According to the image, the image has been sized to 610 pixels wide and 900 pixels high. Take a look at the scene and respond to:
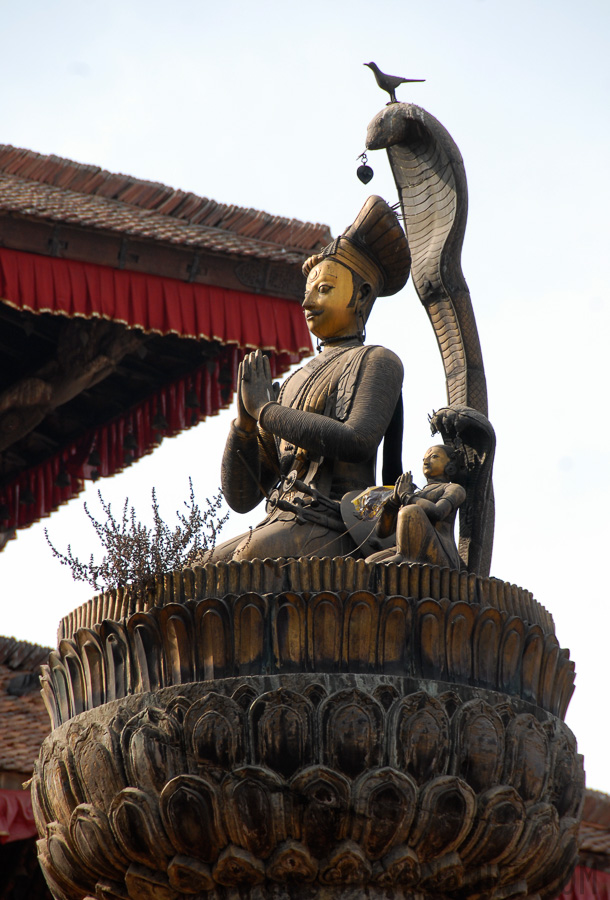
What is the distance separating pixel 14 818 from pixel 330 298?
3.05 meters

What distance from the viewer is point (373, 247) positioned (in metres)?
5.70

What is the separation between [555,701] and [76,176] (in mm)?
5889

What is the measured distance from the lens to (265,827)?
4289mm

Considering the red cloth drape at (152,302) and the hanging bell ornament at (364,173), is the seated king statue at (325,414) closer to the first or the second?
the hanging bell ornament at (364,173)

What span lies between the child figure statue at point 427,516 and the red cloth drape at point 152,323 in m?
3.82

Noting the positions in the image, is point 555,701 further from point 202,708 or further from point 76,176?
point 76,176

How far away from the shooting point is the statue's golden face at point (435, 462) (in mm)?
5219

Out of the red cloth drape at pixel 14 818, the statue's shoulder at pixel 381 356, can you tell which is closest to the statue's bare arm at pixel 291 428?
the statue's shoulder at pixel 381 356

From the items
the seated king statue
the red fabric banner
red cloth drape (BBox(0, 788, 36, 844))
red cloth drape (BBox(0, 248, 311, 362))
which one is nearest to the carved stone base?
the seated king statue

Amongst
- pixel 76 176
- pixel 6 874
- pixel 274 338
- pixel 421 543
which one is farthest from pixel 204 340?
pixel 421 543

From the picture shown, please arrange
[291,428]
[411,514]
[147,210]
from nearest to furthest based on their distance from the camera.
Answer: [411,514], [291,428], [147,210]

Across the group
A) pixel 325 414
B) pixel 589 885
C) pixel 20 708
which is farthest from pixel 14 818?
pixel 589 885

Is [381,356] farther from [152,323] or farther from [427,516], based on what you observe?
[152,323]

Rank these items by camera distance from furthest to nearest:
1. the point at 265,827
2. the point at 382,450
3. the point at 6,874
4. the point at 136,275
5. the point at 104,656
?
1. the point at 136,275
2. the point at 6,874
3. the point at 382,450
4. the point at 104,656
5. the point at 265,827
